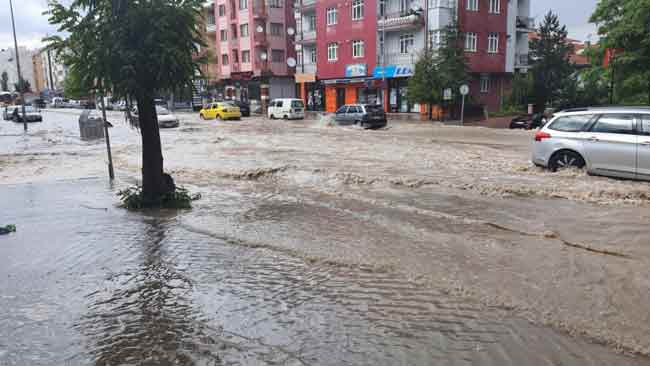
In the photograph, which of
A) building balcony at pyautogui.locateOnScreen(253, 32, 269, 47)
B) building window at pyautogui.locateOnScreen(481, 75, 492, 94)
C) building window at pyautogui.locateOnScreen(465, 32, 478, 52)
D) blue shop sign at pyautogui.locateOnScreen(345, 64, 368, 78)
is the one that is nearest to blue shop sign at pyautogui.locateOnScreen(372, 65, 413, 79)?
blue shop sign at pyautogui.locateOnScreen(345, 64, 368, 78)

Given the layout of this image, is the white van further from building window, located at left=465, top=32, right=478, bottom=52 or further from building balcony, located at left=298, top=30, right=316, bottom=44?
building window, located at left=465, top=32, right=478, bottom=52

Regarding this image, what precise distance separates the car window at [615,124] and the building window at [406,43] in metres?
30.3

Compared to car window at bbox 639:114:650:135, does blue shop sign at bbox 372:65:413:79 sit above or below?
above

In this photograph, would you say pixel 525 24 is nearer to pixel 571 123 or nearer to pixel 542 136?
pixel 542 136

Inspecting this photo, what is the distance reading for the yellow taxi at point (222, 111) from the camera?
4353 centimetres

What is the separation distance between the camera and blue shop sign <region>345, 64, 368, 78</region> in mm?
42625

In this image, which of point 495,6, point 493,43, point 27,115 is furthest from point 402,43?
point 27,115

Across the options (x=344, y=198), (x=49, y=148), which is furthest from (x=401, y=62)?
(x=344, y=198)

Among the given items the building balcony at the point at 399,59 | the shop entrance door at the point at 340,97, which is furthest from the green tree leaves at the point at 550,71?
the shop entrance door at the point at 340,97

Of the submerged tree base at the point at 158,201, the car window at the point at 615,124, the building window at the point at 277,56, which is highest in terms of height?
the building window at the point at 277,56

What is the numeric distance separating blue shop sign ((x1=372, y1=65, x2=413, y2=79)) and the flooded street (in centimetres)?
2727

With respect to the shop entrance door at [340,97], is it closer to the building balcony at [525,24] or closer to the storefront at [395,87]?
the storefront at [395,87]

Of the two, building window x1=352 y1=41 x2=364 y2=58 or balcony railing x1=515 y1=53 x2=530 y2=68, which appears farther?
balcony railing x1=515 y1=53 x2=530 y2=68

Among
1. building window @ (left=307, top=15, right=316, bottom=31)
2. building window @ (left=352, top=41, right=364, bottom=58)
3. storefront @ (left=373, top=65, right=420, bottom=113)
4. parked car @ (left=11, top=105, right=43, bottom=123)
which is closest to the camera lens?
storefront @ (left=373, top=65, right=420, bottom=113)
